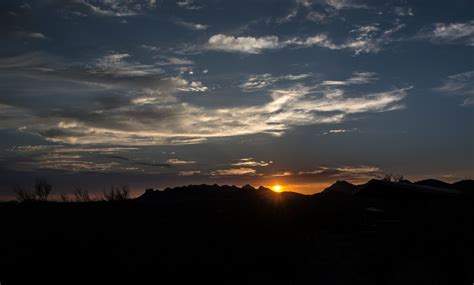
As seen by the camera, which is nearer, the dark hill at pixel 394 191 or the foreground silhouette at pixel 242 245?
the foreground silhouette at pixel 242 245

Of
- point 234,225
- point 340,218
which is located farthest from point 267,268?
point 340,218

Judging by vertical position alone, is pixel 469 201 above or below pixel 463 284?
above

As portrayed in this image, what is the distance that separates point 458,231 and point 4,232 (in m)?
24.1

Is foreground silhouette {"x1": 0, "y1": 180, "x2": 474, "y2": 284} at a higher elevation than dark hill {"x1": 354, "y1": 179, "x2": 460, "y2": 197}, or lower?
lower

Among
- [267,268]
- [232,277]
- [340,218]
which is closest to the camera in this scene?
[232,277]

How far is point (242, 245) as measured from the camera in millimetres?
20750

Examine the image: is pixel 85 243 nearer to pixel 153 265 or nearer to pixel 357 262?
pixel 153 265

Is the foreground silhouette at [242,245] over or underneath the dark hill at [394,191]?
underneath

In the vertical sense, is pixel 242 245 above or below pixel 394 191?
below

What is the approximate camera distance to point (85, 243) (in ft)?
59.8

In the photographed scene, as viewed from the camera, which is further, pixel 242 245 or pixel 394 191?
pixel 242 245

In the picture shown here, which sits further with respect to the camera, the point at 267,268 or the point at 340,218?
the point at 340,218

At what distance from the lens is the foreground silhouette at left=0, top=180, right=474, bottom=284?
15.4 metres

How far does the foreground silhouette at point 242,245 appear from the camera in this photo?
15359mm
